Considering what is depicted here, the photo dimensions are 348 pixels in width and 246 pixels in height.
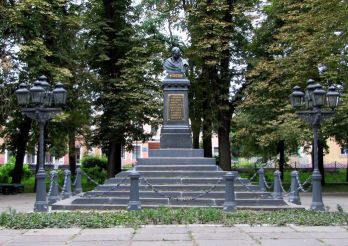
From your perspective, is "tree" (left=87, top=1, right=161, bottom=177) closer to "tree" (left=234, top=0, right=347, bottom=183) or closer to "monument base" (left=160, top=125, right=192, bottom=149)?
"tree" (left=234, top=0, right=347, bottom=183)

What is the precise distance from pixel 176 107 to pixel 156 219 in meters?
7.73

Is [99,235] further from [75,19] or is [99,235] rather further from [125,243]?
[75,19]

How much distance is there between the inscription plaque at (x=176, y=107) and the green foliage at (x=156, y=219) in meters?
6.89

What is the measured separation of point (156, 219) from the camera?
11.7 m

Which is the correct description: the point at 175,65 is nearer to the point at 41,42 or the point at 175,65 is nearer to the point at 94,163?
the point at 41,42

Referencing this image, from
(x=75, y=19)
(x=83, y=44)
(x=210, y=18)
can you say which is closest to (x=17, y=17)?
(x=75, y=19)

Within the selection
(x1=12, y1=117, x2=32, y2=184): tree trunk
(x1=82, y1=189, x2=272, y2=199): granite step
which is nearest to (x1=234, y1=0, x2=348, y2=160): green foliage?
(x1=82, y1=189, x2=272, y2=199): granite step

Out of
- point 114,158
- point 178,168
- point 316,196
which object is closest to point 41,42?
point 114,158

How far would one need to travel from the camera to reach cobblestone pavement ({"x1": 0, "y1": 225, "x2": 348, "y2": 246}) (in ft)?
29.3

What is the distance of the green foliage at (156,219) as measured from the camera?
11156mm

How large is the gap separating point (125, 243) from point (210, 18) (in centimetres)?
2108

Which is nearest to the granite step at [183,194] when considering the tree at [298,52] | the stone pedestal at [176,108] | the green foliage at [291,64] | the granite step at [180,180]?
the granite step at [180,180]

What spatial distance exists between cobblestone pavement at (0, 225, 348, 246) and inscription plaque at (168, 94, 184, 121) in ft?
26.8

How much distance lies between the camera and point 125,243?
889cm
